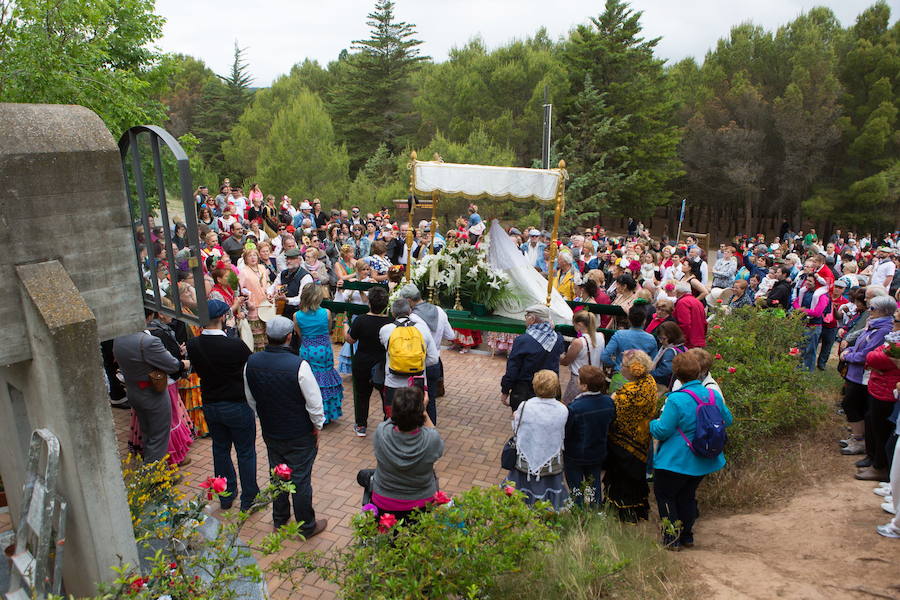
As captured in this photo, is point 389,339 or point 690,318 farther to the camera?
point 690,318

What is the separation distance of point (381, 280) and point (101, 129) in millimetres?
6540

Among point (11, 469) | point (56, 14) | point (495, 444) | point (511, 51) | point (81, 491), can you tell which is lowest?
point (495, 444)

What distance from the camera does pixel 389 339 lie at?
20.0 ft

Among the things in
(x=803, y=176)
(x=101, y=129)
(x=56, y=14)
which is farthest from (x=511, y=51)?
(x=101, y=129)

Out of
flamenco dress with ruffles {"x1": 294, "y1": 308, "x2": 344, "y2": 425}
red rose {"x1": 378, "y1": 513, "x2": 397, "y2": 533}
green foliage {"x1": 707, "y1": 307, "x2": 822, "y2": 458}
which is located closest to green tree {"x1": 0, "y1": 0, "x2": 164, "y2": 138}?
flamenco dress with ruffles {"x1": 294, "y1": 308, "x2": 344, "y2": 425}

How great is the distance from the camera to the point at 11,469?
12.8 ft

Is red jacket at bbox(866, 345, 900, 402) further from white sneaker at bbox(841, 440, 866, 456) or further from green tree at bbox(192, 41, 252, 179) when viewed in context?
green tree at bbox(192, 41, 252, 179)

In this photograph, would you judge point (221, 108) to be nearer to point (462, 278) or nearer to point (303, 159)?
point (303, 159)

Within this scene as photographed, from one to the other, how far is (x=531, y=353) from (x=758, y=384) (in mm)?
2583

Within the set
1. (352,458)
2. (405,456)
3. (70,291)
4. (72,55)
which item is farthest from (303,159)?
(70,291)

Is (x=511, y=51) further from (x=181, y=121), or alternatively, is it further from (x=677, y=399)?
(x=677, y=399)

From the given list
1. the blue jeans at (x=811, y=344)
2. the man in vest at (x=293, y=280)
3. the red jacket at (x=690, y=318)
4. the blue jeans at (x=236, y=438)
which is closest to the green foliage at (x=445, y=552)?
the blue jeans at (x=236, y=438)

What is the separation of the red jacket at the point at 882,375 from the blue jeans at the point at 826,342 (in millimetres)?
4667

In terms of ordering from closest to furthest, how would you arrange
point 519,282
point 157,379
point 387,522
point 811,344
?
1. point 387,522
2. point 157,379
3. point 519,282
4. point 811,344
